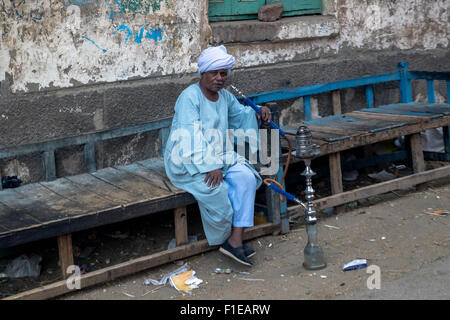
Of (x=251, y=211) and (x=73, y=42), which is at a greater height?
(x=73, y=42)

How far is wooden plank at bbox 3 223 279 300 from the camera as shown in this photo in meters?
3.93

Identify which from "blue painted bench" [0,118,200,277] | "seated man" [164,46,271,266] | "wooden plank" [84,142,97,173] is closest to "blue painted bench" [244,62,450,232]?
"seated man" [164,46,271,266]

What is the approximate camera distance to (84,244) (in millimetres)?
5066

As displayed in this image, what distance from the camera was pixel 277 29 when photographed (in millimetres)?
6242

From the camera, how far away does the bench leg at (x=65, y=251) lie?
13.4 feet

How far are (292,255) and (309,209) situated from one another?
539 millimetres

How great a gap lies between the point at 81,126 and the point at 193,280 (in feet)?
5.46

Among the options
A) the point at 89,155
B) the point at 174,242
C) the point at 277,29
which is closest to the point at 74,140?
the point at 89,155

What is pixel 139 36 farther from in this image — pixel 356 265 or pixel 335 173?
pixel 356 265

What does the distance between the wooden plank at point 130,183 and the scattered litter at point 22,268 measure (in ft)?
2.47
